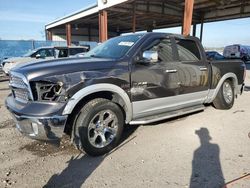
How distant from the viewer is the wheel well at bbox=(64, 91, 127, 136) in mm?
3729

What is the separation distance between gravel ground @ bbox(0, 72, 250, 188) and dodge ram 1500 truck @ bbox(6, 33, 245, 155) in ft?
1.23

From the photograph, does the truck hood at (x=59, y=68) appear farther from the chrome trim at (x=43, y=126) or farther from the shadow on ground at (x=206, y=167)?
the shadow on ground at (x=206, y=167)

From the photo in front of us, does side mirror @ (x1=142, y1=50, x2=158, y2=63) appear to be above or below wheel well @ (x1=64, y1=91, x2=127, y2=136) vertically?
above

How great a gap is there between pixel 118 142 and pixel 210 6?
17924 mm

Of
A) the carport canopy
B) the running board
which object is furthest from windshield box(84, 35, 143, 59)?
the carport canopy

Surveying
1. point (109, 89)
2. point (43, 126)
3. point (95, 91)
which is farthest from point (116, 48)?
point (43, 126)

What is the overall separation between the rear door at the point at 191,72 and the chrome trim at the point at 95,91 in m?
1.35

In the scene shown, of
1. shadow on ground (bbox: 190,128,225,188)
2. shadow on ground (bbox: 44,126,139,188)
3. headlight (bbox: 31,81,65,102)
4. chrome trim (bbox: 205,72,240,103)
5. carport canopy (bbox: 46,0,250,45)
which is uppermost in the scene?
carport canopy (bbox: 46,0,250,45)

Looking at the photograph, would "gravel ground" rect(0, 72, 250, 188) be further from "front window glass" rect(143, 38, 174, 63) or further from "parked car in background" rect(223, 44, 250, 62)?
"parked car in background" rect(223, 44, 250, 62)

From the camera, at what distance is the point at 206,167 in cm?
354

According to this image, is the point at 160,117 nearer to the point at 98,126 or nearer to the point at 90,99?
the point at 98,126

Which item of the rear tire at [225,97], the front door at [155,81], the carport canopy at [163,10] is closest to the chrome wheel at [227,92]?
the rear tire at [225,97]

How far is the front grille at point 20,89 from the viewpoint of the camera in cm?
359

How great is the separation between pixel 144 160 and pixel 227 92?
3922mm
